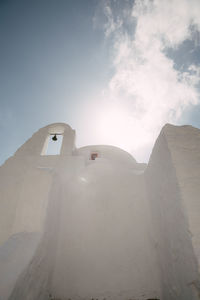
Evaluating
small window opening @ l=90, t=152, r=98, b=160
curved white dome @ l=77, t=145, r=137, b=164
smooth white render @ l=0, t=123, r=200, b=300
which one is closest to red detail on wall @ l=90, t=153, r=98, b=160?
small window opening @ l=90, t=152, r=98, b=160

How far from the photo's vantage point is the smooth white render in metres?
1.94

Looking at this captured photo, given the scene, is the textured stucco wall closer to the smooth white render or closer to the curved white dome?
the smooth white render

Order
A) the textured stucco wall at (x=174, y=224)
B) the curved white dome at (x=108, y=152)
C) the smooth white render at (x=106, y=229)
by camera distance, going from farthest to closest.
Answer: the curved white dome at (x=108, y=152) → the smooth white render at (x=106, y=229) → the textured stucco wall at (x=174, y=224)

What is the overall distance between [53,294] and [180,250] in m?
2.85

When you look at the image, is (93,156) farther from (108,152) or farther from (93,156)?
(108,152)

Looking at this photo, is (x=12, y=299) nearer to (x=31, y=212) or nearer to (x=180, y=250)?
(x=31, y=212)

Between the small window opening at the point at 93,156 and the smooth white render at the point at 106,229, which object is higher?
the small window opening at the point at 93,156

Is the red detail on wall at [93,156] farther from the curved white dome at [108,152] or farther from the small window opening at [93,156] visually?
the curved white dome at [108,152]

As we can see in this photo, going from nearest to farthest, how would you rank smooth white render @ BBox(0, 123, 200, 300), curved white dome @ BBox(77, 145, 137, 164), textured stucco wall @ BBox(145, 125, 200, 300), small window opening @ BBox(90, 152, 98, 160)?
textured stucco wall @ BBox(145, 125, 200, 300)
smooth white render @ BBox(0, 123, 200, 300)
small window opening @ BBox(90, 152, 98, 160)
curved white dome @ BBox(77, 145, 137, 164)

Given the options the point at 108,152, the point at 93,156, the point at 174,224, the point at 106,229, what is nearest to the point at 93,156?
the point at 93,156

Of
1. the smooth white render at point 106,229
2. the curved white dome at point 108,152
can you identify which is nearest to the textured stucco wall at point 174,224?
the smooth white render at point 106,229

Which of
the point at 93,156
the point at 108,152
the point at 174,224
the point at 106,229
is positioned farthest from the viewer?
the point at 108,152

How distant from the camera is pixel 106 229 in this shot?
3.77 metres

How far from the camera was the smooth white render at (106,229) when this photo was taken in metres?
1.94
